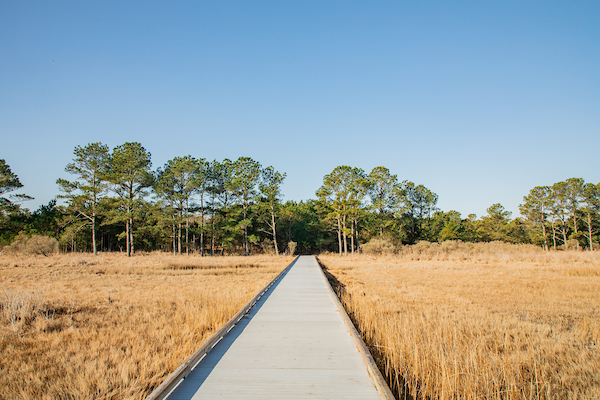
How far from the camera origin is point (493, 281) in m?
12.7

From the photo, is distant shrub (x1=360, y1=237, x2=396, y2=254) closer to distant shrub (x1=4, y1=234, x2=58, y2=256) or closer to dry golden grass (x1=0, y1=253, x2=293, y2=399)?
dry golden grass (x1=0, y1=253, x2=293, y2=399)

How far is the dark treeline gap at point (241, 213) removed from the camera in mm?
30766

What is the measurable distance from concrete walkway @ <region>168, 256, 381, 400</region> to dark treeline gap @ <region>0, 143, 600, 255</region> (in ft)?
94.5

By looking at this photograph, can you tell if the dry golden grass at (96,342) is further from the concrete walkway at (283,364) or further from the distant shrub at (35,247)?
the distant shrub at (35,247)

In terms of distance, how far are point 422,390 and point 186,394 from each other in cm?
257

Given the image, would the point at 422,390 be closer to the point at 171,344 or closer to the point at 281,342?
the point at 281,342

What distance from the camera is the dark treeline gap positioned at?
101ft

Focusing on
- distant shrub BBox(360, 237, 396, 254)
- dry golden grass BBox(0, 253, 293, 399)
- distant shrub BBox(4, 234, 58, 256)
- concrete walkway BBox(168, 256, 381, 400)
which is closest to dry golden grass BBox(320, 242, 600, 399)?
concrete walkway BBox(168, 256, 381, 400)

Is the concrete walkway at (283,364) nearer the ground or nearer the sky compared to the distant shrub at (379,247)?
nearer the sky

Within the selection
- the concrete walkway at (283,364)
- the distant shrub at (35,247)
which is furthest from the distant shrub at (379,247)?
the distant shrub at (35,247)

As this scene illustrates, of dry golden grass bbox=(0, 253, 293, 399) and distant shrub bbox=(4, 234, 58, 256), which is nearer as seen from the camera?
dry golden grass bbox=(0, 253, 293, 399)

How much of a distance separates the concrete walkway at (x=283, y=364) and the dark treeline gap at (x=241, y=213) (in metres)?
28.8

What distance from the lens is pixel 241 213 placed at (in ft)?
120

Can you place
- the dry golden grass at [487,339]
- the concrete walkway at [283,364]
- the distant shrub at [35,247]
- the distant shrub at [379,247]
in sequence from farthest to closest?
1. the distant shrub at [379,247]
2. the distant shrub at [35,247]
3. the dry golden grass at [487,339]
4. the concrete walkway at [283,364]
